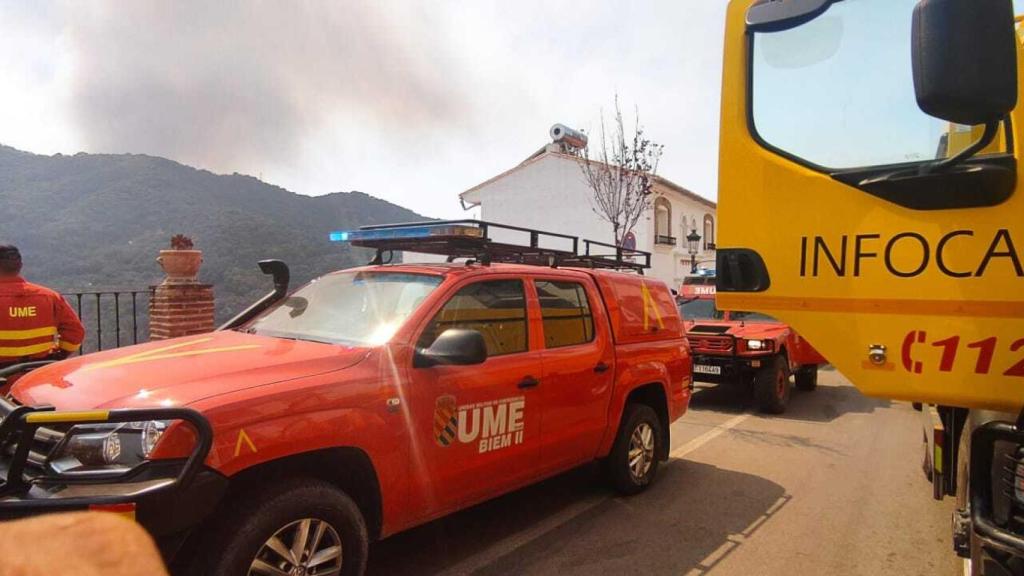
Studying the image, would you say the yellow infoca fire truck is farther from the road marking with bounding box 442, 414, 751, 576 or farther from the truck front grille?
the truck front grille

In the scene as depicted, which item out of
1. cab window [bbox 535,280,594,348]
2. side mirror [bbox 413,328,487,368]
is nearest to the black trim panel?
side mirror [bbox 413,328,487,368]

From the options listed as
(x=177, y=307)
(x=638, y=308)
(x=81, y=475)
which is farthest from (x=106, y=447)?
(x=177, y=307)

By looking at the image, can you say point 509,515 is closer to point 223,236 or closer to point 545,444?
point 545,444

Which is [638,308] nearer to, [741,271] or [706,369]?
[741,271]

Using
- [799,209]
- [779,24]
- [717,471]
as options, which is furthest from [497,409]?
[717,471]

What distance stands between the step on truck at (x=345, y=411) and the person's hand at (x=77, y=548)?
1440 millimetres

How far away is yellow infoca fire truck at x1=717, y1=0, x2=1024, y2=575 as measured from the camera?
170 cm

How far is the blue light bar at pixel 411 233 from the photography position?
3879mm

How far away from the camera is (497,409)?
347cm

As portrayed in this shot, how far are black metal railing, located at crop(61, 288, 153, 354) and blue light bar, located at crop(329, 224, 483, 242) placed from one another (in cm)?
391

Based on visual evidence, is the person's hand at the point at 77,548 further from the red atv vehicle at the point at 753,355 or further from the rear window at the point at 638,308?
the red atv vehicle at the point at 753,355

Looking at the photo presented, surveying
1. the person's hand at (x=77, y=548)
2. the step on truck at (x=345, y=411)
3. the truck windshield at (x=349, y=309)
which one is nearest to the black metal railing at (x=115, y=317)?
the step on truck at (x=345, y=411)

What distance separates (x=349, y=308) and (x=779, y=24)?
267 cm

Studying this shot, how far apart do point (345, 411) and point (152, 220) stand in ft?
74.9
